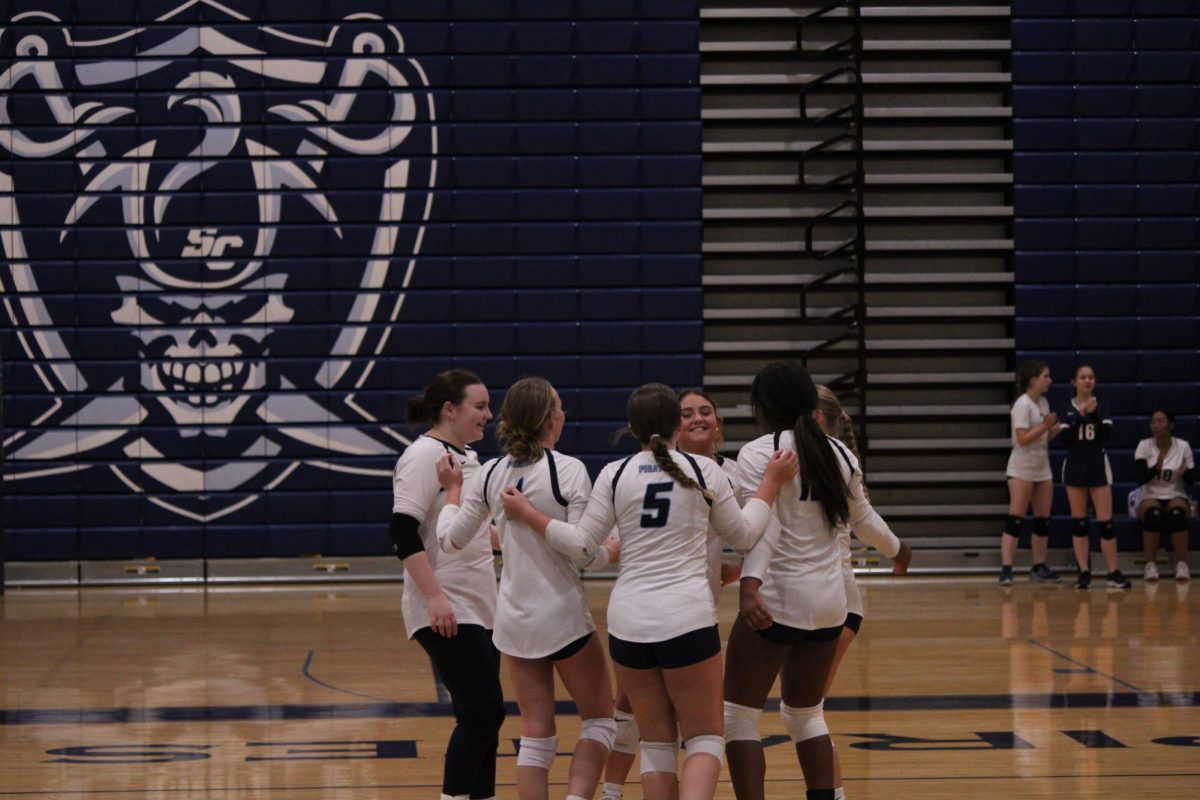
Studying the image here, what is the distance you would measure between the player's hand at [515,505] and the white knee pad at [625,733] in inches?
32.1

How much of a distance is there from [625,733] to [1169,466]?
7931 millimetres

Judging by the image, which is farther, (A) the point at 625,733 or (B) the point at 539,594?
(A) the point at 625,733

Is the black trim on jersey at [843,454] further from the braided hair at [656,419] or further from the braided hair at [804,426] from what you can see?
the braided hair at [656,419]

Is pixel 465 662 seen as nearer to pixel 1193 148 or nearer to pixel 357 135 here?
pixel 357 135

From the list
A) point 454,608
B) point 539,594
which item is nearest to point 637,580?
point 539,594

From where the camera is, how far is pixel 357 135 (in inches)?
454

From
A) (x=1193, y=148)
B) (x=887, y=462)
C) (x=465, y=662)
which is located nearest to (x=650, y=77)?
(x=887, y=462)

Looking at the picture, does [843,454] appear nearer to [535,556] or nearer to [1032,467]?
[535,556]

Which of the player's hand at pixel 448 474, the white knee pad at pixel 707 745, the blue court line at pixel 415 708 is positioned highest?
the player's hand at pixel 448 474

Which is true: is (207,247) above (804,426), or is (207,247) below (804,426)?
above

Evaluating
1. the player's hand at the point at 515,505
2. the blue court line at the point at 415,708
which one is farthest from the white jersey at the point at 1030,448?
the player's hand at the point at 515,505

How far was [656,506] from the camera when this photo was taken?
380 cm

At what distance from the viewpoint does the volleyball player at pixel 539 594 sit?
3961 mm

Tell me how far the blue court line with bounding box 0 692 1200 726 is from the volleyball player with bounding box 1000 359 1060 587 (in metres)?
4.26
